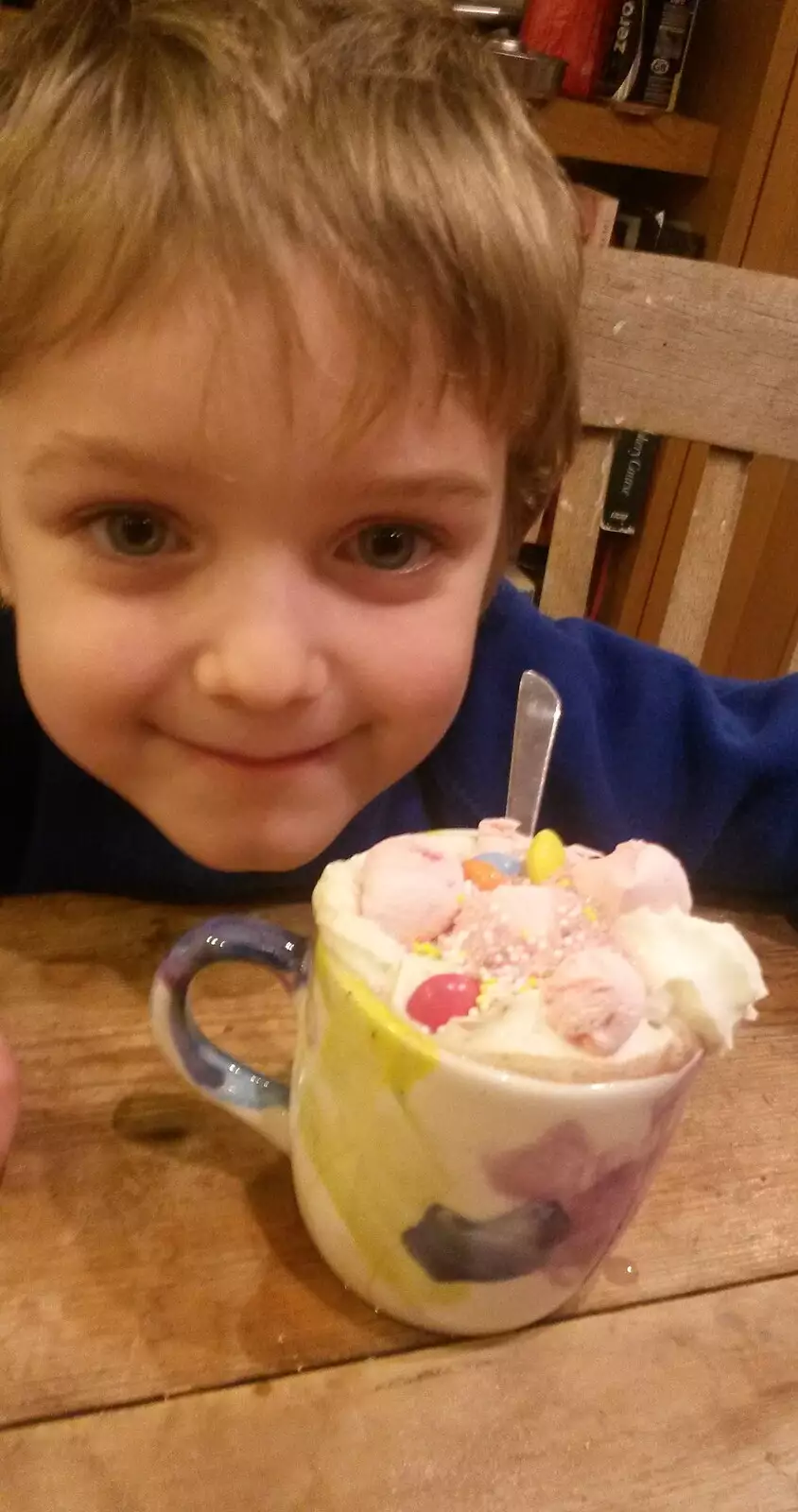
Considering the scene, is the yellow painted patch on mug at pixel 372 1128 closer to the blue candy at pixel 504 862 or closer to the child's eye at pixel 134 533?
the blue candy at pixel 504 862

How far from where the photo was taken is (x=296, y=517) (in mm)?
436

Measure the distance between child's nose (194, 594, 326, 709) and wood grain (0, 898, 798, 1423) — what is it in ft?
0.46

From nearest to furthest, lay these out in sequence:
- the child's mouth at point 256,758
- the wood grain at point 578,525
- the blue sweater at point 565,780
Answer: the child's mouth at point 256,758 < the blue sweater at point 565,780 < the wood grain at point 578,525

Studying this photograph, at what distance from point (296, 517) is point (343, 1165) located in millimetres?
224

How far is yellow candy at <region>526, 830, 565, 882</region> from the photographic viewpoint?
368 millimetres

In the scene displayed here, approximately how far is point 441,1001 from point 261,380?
23 cm

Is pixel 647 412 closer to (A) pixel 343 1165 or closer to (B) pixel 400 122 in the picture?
(B) pixel 400 122

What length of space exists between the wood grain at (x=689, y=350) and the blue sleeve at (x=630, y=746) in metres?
0.16

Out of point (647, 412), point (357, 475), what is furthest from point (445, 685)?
point (647, 412)

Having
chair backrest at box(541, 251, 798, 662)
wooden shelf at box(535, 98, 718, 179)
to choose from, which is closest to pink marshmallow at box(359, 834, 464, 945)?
chair backrest at box(541, 251, 798, 662)

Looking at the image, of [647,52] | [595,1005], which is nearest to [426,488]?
[595,1005]

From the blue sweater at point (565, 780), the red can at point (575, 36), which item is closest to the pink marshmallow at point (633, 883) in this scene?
the blue sweater at point (565, 780)

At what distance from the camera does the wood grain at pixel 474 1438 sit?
0.32 m

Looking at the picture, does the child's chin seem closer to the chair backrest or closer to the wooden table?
the wooden table
